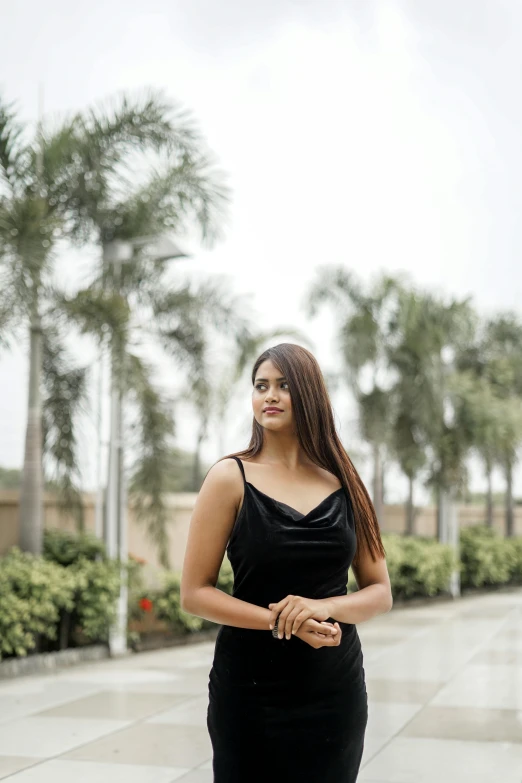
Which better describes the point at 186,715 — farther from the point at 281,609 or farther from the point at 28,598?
the point at 281,609

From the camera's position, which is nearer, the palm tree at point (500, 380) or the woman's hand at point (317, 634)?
the woman's hand at point (317, 634)

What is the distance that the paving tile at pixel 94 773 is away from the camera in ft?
17.6

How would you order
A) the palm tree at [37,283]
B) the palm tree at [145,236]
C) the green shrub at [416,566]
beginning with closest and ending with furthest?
the palm tree at [37,283]
the palm tree at [145,236]
the green shrub at [416,566]

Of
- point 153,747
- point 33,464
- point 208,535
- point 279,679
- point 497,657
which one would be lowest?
point 497,657

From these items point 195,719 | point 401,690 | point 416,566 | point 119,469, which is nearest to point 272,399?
point 195,719

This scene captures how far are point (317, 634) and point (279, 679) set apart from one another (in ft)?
0.53

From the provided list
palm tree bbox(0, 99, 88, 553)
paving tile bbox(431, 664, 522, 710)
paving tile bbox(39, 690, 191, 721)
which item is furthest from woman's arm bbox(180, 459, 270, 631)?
palm tree bbox(0, 99, 88, 553)

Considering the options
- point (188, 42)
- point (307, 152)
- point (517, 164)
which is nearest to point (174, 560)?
point (188, 42)

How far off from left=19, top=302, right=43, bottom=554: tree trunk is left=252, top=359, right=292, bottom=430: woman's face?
25.2ft

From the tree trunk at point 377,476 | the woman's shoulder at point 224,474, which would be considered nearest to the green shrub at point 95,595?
the woman's shoulder at point 224,474

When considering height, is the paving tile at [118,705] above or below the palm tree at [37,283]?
below

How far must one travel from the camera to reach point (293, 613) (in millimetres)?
2178

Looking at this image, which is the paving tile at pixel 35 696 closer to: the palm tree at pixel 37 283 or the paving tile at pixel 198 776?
the palm tree at pixel 37 283

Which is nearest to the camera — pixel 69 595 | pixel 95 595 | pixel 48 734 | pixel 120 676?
pixel 48 734
